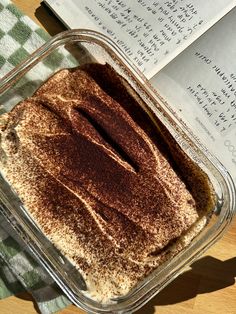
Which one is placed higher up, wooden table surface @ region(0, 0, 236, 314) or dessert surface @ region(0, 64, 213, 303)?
dessert surface @ region(0, 64, 213, 303)

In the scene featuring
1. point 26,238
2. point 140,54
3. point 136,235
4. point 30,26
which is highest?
point 30,26

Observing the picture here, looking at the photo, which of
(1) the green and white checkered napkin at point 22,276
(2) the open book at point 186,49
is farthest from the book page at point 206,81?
(1) the green and white checkered napkin at point 22,276

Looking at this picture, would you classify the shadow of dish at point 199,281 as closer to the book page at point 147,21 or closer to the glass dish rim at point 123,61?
the glass dish rim at point 123,61

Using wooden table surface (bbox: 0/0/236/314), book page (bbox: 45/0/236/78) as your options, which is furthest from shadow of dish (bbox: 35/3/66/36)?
wooden table surface (bbox: 0/0/236/314)

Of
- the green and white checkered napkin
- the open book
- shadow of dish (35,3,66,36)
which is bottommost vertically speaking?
the green and white checkered napkin

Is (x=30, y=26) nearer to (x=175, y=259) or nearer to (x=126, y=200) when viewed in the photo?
(x=126, y=200)

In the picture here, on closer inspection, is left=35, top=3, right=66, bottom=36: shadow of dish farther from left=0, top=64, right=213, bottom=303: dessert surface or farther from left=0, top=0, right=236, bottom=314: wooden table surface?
left=0, top=0, right=236, bottom=314: wooden table surface

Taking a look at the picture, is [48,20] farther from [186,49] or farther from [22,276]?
[22,276]

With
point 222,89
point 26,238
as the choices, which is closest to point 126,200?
point 26,238

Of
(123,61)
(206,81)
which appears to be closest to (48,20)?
(123,61)
